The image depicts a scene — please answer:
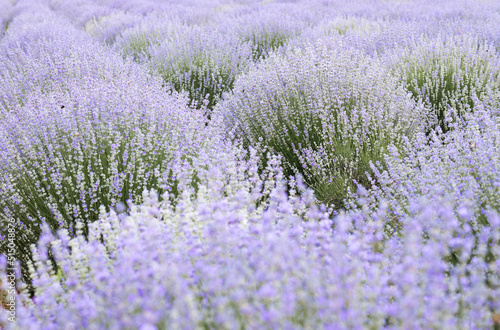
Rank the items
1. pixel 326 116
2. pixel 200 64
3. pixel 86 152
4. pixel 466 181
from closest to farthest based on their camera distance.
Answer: pixel 466 181, pixel 86 152, pixel 326 116, pixel 200 64

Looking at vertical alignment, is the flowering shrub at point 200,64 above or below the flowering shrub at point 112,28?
below

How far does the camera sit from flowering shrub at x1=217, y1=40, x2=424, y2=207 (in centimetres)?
276

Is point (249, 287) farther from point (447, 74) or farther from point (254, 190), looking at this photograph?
point (447, 74)

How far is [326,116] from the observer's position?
2.92m

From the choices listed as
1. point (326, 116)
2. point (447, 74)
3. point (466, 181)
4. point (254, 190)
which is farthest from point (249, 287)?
point (447, 74)

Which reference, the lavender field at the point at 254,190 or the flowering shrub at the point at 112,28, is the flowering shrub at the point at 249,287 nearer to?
the lavender field at the point at 254,190

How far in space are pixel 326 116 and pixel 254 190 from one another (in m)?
1.50

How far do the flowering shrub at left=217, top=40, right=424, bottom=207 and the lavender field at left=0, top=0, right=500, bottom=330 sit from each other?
0.02 meters

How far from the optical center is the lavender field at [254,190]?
103cm

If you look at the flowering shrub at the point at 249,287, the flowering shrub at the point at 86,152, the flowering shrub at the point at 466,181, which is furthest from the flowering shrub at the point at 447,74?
the flowering shrub at the point at 249,287

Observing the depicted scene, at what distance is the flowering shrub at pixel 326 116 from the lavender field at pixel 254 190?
0.07 feet

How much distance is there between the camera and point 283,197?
4.25 ft

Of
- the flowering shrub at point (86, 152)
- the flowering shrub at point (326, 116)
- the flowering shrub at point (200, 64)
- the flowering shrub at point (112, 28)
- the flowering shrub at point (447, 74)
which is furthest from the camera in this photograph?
the flowering shrub at point (112, 28)

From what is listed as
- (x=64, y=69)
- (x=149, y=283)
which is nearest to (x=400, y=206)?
(x=149, y=283)
